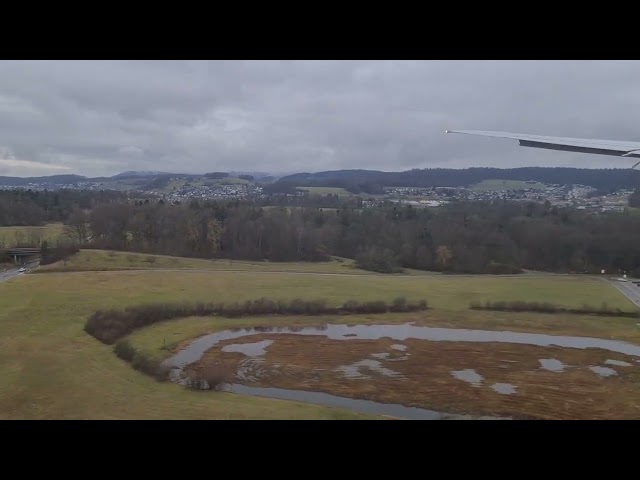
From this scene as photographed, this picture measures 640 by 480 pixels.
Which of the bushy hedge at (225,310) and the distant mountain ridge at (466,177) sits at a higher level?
the distant mountain ridge at (466,177)

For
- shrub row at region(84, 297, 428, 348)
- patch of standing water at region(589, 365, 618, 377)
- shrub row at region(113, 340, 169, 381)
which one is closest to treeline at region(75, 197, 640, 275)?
shrub row at region(84, 297, 428, 348)

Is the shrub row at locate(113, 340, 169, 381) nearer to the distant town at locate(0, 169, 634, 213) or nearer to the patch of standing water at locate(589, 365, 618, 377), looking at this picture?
the patch of standing water at locate(589, 365, 618, 377)

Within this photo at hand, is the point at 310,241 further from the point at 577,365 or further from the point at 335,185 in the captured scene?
the point at 335,185

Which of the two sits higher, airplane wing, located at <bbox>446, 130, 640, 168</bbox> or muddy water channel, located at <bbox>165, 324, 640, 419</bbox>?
airplane wing, located at <bbox>446, 130, 640, 168</bbox>

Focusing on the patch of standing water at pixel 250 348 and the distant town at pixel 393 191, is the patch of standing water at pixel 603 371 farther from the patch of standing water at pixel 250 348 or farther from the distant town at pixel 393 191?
the distant town at pixel 393 191

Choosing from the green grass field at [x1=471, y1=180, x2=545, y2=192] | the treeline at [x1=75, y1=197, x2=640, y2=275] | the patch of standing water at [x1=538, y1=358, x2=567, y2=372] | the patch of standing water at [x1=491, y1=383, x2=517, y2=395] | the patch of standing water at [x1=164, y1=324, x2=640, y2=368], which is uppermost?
the green grass field at [x1=471, y1=180, x2=545, y2=192]

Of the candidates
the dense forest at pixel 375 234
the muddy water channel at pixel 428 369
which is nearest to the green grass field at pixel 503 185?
the dense forest at pixel 375 234

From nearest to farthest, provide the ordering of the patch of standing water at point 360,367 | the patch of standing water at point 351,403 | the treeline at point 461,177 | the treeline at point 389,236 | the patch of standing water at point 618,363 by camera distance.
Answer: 1. the patch of standing water at point 351,403
2. the patch of standing water at point 360,367
3. the patch of standing water at point 618,363
4. the treeline at point 389,236
5. the treeline at point 461,177

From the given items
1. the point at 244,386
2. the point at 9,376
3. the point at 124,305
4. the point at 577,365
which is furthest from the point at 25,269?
the point at 577,365
